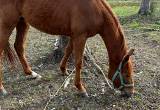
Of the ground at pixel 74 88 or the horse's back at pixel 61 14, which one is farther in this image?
the ground at pixel 74 88

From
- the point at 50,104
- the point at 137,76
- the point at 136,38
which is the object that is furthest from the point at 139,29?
the point at 50,104

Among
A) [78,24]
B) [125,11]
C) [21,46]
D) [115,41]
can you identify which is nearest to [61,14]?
[78,24]

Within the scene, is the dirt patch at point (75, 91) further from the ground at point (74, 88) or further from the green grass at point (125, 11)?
the green grass at point (125, 11)

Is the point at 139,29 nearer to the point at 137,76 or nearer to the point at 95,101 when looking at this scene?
the point at 137,76

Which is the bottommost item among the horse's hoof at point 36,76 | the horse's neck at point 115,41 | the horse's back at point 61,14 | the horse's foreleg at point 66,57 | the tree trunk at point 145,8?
the tree trunk at point 145,8

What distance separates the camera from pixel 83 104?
5.64 meters

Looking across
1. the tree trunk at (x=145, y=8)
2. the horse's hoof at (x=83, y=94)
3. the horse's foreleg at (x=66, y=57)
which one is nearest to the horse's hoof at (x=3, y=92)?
the horse's foreleg at (x=66, y=57)

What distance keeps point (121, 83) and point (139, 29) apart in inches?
221

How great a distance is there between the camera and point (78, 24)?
5.51 m

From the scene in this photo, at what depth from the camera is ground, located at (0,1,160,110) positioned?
18.6 ft

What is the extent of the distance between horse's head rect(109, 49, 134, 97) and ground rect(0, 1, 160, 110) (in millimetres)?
167

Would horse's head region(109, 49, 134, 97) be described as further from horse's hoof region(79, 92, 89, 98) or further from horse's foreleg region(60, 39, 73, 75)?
horse's foreleg region(60, 39, 73, 75)

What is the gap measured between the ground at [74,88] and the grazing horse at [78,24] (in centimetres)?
23

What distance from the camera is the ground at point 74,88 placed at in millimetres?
5664
